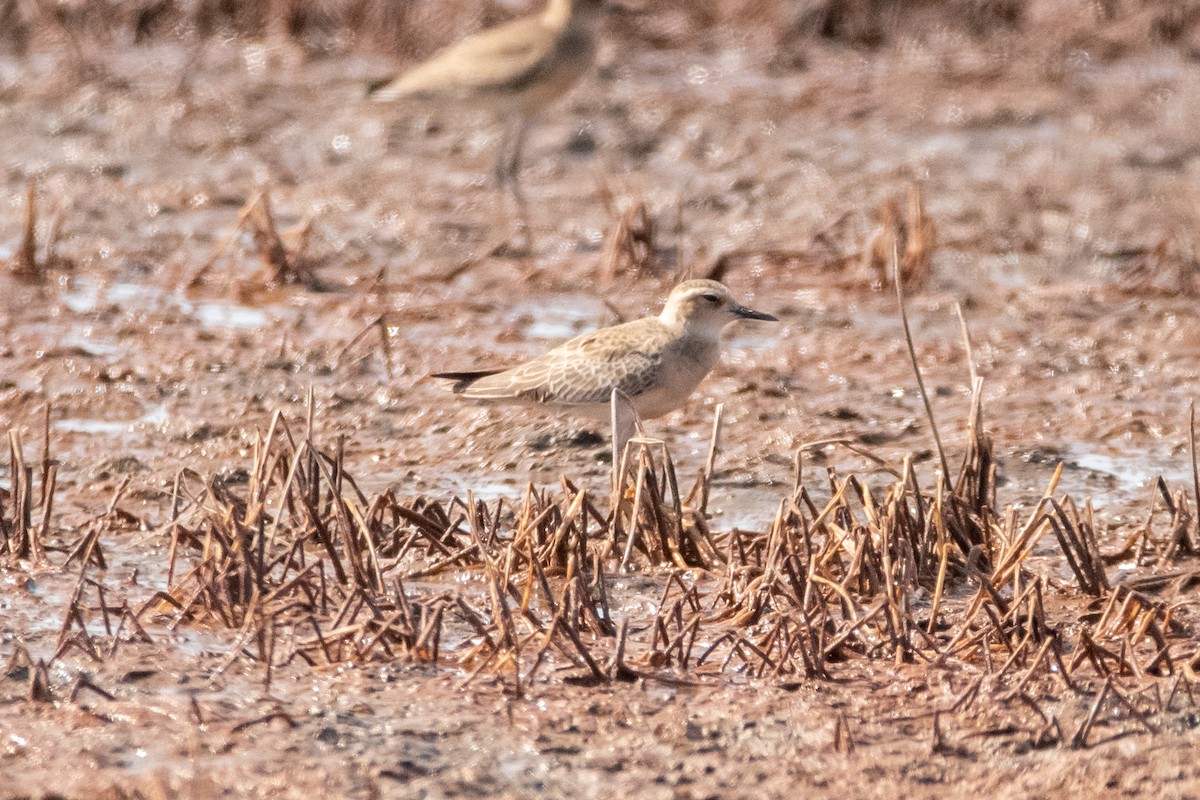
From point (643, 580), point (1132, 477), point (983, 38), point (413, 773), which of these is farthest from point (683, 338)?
point (983, 38)

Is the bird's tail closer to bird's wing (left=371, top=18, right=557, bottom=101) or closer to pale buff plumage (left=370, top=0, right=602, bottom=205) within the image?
pale buff plumage (left=370, top=0, right=602, bottom=205)

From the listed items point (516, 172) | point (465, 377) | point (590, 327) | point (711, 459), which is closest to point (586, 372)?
point (465, 377)

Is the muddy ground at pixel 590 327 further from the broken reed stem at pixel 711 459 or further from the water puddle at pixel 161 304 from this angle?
the broken reed stem at pixel 711 459

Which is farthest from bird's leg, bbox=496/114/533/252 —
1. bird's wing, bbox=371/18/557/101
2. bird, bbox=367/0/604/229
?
bird's wing, bbox=371/18/557/101

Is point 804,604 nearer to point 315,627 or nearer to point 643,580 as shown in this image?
point 643,580

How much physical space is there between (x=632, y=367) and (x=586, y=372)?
0.17 metres

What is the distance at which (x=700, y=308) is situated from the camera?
22.2 feet

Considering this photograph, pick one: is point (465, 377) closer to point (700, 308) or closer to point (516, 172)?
point (700, 308)

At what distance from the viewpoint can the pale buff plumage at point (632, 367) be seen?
254 inches

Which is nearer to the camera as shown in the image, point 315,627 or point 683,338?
point 315,627

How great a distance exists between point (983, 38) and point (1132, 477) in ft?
25.0

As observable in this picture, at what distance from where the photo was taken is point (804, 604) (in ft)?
16.0

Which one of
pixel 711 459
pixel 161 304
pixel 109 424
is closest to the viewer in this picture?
pixel 711 459

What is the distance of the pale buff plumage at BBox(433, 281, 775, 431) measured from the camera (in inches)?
254
